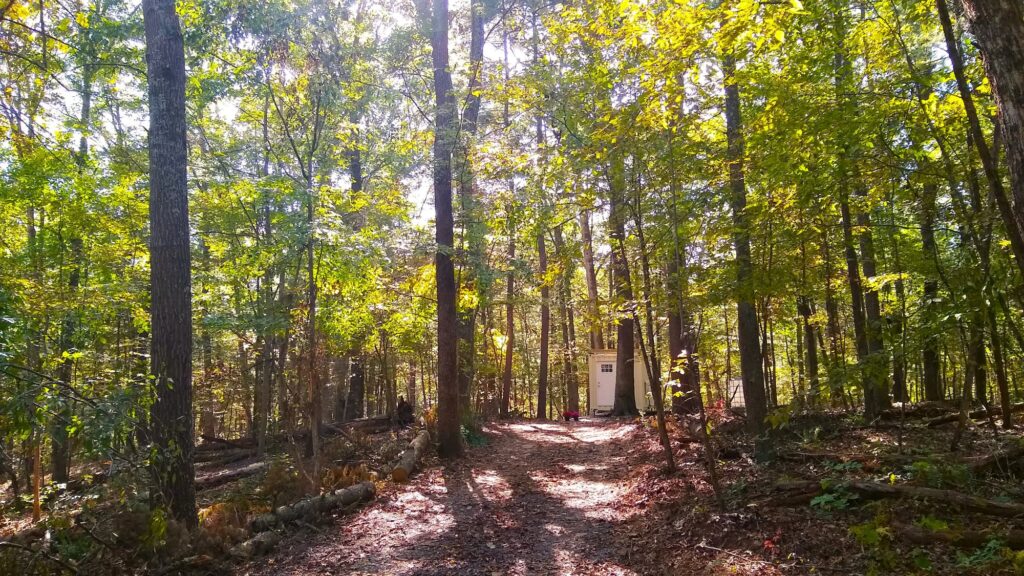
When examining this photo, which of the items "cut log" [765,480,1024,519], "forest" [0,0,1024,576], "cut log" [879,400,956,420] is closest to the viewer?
"cut log" [765,480,1024,519]

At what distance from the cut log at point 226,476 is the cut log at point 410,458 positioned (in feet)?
9.55

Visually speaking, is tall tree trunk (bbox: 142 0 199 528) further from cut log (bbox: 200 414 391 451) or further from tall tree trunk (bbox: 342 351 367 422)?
tall tree trunk (bbox: 342 351 367 422)

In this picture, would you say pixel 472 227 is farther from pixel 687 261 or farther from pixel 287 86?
pixel 687 261

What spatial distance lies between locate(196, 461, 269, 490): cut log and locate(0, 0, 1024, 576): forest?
87 mm

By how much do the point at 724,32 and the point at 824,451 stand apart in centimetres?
485

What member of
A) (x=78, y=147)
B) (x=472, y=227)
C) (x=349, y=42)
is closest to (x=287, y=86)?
(x=349, y=42)

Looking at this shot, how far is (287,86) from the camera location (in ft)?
31.7

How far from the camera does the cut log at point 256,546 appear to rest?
214 inches

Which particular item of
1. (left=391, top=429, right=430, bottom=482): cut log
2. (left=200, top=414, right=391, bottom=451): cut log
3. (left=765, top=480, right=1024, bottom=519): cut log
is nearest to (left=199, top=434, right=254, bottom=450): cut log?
(left=200, top=414, right=391, bottom=451): cut log

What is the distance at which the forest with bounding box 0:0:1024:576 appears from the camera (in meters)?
4.45

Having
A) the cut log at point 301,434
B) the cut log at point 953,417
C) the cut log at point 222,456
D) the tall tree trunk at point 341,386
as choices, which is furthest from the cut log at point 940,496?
the tall tree trunk at point 341,386

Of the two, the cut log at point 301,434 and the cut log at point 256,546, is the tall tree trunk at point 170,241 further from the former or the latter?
the cut log at point 301,434

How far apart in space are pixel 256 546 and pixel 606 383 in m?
14.7

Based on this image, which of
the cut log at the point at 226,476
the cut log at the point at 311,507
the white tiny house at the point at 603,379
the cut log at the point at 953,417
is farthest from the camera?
the white tiny house at the point at 603,379
